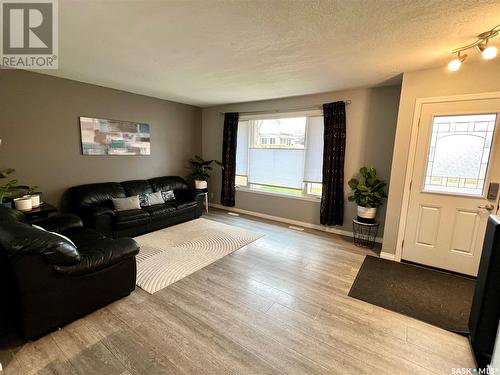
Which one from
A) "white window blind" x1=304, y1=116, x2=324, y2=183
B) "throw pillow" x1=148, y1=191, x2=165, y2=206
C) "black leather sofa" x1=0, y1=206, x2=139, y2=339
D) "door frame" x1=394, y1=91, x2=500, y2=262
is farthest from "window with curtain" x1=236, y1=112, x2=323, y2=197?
"black leather sofa" x1=0, y1=206, x2=139, y2=339

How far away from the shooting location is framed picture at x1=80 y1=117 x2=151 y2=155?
12.6ft

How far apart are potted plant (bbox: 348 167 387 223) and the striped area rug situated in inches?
66.7

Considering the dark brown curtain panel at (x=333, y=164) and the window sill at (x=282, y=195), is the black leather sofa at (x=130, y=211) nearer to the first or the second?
the window sill at (x=282, y=195)

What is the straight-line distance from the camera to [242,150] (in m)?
5.27

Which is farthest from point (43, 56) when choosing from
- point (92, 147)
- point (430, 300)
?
point (430, 300)

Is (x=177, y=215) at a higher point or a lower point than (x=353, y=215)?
lower

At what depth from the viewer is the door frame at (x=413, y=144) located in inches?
99.3

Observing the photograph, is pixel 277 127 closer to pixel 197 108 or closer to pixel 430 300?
pixel 197 108

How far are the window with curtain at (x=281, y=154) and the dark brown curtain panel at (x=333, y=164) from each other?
19 cm

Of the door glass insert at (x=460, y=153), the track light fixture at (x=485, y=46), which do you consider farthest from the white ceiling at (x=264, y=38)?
the door glass insert at (x=460, y=153)

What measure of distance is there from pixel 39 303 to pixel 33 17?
2.26m

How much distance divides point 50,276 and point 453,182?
4112mm

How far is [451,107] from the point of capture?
2643 millimetres

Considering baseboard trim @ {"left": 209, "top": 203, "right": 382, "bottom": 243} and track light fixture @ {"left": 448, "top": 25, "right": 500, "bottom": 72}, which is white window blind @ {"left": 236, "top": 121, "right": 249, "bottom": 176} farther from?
track light fixture @ {"left": 448, "top": 25, "right": 500, "bottom": 72}
